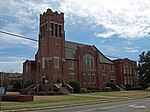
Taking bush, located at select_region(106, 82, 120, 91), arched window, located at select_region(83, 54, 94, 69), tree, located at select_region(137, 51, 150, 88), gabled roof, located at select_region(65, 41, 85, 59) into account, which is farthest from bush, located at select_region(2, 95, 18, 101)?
tree, located at select_region(137, 51, 150, 88)

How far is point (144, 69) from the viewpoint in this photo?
231 ft

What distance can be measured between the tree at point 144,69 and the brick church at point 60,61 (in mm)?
9134

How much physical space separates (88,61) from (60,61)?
33.7 feet

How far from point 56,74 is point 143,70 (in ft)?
87.4

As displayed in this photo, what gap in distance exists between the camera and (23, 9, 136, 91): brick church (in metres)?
58.1

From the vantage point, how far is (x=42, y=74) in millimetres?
58625

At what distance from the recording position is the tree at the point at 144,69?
231ft

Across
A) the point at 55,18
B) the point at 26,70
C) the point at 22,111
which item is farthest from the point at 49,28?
the point at 22,111

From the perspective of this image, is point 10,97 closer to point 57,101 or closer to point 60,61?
point 57,101

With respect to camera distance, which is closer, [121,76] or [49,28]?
[49,28]

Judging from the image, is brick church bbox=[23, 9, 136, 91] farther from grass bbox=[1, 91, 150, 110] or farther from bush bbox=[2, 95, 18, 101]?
bush bbox=[2, 95, 18, 101]

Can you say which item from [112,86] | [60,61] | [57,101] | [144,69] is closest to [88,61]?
[112,86]

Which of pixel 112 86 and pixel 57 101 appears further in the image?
pixel 112 86

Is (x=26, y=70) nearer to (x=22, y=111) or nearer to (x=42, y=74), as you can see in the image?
(x=42, y=74)
